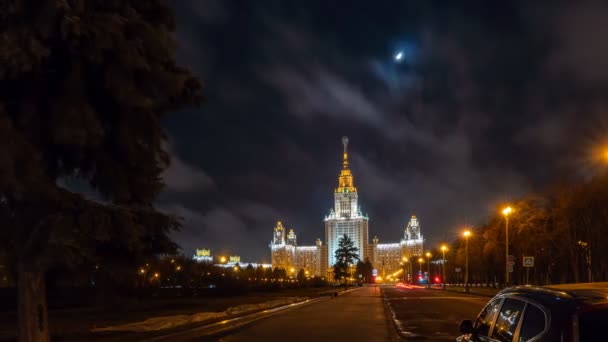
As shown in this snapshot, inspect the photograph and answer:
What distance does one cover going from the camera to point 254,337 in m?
20.5

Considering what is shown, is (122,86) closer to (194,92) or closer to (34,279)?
(194,92)

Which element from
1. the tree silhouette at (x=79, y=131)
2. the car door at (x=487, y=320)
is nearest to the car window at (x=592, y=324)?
the car door at (x=487, y=320)

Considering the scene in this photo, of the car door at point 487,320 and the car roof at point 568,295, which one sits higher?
the car roof at point 568,295

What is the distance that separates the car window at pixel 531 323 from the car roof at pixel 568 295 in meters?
0.09

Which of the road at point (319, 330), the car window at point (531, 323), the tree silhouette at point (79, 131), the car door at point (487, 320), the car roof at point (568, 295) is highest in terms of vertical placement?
the tree silhouette at point (79, 131)

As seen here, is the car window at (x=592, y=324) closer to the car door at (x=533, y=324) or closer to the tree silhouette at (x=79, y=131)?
the car door at (x=533, y=324)

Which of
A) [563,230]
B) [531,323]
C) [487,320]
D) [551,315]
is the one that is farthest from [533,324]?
[563,230]

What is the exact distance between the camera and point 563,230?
2114 inches

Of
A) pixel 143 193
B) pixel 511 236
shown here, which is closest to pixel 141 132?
pixel 143 193

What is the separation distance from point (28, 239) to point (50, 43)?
3.22m

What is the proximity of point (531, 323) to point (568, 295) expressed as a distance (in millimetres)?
445

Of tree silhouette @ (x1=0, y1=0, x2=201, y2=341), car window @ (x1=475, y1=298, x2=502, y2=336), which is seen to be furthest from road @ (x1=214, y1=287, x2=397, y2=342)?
car window @ (x1=475, y1=298, x2=502, y2=336)

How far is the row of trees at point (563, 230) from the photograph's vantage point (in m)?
50.1

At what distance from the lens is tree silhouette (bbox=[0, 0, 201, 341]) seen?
9.06 metres
